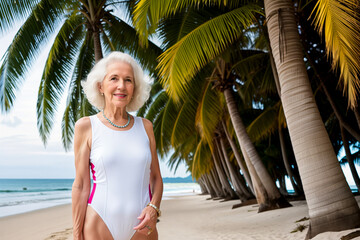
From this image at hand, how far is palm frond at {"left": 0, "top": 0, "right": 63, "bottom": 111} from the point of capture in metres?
8.83

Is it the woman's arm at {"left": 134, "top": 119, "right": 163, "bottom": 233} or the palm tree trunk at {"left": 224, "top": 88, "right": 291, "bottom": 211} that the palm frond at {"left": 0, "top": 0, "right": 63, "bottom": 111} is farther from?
the woman's arm at {"left": 134, "top": 119, "right": 163, "bottom": 233}

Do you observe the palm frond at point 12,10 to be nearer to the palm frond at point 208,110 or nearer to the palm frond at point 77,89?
the palm frond at point 77,89

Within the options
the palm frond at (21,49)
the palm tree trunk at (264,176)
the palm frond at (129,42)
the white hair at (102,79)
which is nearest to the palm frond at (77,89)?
the palm frond at (129,42)

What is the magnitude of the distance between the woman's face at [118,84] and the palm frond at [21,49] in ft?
25.8

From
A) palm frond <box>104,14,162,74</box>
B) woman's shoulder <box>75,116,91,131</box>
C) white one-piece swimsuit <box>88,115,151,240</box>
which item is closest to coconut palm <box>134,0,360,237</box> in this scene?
white one-piece swimsuit <box>88,115,151,240</box>

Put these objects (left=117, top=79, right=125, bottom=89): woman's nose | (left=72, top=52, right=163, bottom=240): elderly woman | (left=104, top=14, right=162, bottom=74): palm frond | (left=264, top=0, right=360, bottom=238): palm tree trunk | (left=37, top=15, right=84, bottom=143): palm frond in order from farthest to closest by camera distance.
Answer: (left=104, top=14, right=162, bottom=74): palm frond → (left=37, top=15, right=84, bottom=143): palm frond → (left=264, top=0, right=360, bottom=238): palm tree trunk → (left=117, top=79, right=125, bottom=89): woman's nose → (left=72, top=52, right=163, bottom=240): elderly woman

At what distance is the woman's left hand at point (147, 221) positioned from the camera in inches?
62.1

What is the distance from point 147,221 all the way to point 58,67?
32.2ft

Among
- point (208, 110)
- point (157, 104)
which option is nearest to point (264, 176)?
point (208, 110)

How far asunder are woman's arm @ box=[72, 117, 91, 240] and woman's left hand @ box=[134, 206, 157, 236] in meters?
0.26

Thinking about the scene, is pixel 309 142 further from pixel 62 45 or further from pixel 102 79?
pixel 62 45

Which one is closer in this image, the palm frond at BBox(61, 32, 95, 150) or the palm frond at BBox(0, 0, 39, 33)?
the palm frond at BBox(0, 0, 39, 33)

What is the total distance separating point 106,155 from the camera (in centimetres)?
160

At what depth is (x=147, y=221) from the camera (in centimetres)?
159
